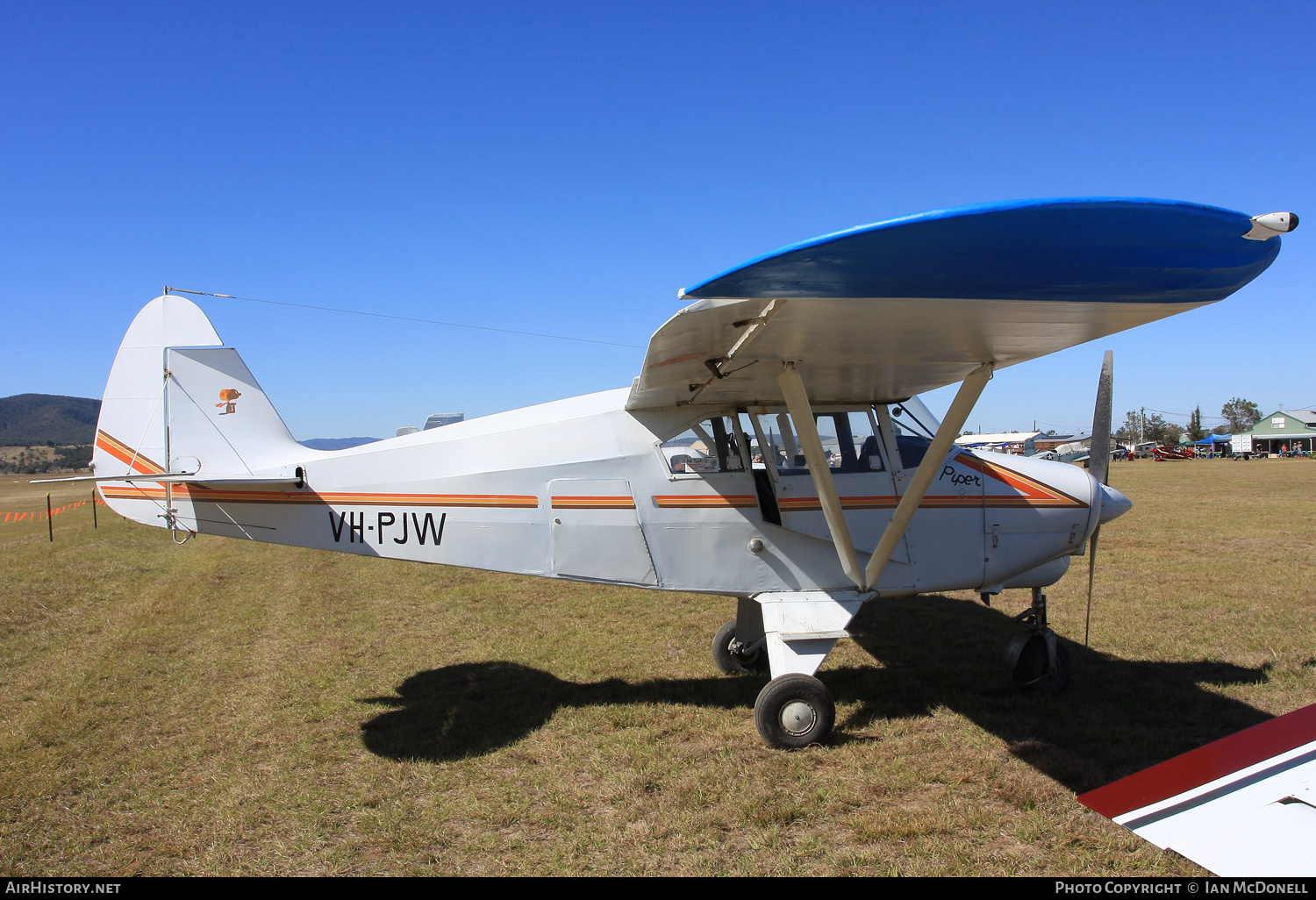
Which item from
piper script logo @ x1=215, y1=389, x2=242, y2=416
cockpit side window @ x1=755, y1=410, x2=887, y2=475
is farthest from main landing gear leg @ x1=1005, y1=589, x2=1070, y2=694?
piper script logo @ x1=215, y1=389, x2=242, y2=416

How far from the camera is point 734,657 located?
20.6ft

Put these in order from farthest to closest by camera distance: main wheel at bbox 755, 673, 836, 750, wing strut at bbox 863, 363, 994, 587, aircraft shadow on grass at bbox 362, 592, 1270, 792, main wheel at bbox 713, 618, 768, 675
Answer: main wheel at bbox 713, 618, 768, 675 → main wheel at bbox 755, 673, 836, 750 → aircraft shadow on grass at bbox 362, 592, 1270, 792 → wing strut at bbox 863, 363, 994, 587

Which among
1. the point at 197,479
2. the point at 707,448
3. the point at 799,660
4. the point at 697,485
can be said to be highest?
the point at 707,448

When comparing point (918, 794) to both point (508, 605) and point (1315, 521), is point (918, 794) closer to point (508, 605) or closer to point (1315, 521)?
point (508, 605)

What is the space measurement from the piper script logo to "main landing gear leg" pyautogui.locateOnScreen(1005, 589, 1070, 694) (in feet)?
20.8

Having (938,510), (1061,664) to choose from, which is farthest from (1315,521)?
(938,510)

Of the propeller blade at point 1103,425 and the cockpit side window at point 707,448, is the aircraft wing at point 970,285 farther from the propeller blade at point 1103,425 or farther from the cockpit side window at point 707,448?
the propeller blade at point 1103,425

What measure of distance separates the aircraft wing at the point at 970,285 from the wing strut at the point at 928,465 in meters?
0.19

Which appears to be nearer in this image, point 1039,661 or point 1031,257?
point 1031,257

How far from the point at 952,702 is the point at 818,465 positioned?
2.23 metres

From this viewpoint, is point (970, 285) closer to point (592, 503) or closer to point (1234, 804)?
point (1234, 804)

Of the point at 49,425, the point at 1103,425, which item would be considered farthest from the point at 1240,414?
the point at 49,425

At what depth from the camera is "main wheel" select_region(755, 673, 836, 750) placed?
455 centimetres

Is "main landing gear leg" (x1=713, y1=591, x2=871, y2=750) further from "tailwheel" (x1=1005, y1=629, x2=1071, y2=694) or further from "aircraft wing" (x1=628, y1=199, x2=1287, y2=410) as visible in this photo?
"aircraft wing" (x1=628, y1=199, x2=1287, y2=410)
